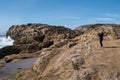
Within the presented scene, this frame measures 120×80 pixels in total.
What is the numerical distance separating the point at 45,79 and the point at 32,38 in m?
52.0

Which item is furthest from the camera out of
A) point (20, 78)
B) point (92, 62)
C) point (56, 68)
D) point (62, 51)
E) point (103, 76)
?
point (62, 51)

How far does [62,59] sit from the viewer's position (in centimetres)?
3206

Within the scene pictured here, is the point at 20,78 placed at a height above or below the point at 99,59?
below

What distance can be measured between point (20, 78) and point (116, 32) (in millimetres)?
25979

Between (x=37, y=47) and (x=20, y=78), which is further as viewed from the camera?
(x=37, y=47)

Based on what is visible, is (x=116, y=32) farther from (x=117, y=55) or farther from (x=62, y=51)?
(x=117, y=55)

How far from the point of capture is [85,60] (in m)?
28.5

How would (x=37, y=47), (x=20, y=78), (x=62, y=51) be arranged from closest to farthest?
(x=20, y=78)
(x=62, y=51)
(x=37, y=47)

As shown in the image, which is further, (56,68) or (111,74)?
(56,68)

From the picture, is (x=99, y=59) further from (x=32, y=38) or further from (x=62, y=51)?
(x=32, y=38)

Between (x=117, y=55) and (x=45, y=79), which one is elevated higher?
(x=117, y=55)

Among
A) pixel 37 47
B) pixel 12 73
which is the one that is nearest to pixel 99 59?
pixel 12 73

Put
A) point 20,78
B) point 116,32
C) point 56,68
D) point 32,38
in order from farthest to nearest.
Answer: point 32,38
point 116,32
point 20,78
point 56,68

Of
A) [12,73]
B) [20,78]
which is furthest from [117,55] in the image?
[12,73]
